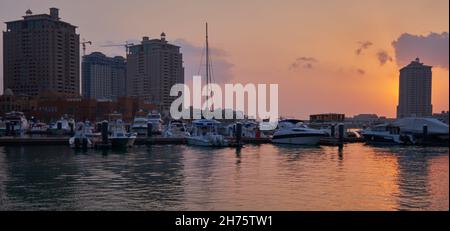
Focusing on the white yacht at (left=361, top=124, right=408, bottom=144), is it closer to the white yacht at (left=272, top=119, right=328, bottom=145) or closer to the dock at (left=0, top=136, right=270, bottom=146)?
the white yacht at (left=272, top=119, right=328, bottom=145)

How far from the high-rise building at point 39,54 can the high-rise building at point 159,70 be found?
86.6ft

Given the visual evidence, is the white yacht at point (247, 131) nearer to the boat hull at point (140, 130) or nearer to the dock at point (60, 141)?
the dock at point (60, 141)

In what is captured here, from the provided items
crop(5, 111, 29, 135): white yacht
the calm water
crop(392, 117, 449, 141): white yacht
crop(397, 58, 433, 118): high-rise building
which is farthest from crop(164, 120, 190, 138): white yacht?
crop(397, 58, 433, 118): high-rise building

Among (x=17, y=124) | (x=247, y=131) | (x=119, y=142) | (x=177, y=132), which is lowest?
(x=119, y=142)

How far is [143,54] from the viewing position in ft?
522

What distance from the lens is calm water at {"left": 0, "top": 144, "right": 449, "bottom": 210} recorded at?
16.7m

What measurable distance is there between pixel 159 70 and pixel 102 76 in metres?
39.7

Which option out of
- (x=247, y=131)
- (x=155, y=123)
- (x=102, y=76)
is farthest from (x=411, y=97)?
(x=102, y=76)

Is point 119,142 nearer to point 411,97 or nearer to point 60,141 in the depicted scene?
point 60,141

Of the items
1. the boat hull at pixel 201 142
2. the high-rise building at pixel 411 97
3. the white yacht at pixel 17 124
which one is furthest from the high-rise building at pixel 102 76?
the boat hull at pixel 201 142

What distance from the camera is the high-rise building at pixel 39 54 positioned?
121 m

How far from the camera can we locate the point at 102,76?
181m
